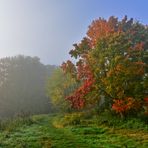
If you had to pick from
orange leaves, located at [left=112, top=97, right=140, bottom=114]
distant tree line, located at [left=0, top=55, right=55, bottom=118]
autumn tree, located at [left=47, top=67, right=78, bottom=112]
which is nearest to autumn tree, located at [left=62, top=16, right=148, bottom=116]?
orange leaves, located at [left=112, top=97, right=140, bottom=114]

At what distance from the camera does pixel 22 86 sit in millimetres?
100062

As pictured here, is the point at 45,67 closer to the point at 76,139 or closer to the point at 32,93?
the point at 32,93

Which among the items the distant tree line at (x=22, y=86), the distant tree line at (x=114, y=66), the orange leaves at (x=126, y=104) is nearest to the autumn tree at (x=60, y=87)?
the distant tree line at (x=22, y=86)

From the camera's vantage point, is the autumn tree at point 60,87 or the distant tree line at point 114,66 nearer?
the distant tree line at point 114,66

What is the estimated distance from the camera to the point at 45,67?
116188mm

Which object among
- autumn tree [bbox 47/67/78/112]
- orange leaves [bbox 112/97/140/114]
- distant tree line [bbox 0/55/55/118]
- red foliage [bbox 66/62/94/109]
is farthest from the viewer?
distant tree line [bbox 0/55/55/118]

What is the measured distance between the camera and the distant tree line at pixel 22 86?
92875 mm

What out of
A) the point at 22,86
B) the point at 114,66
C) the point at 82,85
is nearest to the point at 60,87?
the point at 22,86

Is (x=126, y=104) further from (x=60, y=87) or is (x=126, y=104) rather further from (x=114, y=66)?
(x=60, y=87)

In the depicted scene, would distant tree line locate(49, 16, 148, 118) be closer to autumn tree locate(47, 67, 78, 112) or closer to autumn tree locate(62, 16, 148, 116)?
autumn tree locate(62, 16, 148, 116)

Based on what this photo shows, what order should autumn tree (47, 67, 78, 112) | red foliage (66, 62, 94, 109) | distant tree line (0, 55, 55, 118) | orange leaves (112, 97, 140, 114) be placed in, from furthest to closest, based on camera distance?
distant tree line (0, 55, 55, 118) → autumn tree (47, 67, 78, 112) → red foliage (66, 62, 94, 109) → orange leaves (112, 97, 140, 114)

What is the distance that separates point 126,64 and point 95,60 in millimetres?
4896

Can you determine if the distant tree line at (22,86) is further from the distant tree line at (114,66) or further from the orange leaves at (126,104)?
the orange leaves at (126,104)

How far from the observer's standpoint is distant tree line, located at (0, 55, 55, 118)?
9288cm
